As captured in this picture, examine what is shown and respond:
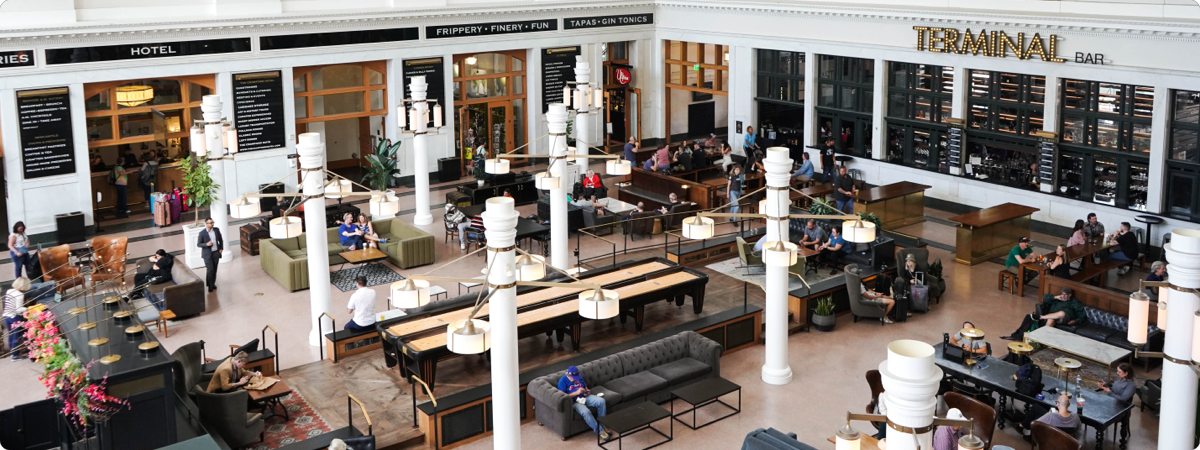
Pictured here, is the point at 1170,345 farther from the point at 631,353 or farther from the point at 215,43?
the point at 215,43

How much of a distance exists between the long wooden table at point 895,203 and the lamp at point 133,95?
1375 centimetres

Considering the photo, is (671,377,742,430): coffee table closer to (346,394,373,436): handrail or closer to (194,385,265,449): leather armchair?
(346,394,373,436): handrail

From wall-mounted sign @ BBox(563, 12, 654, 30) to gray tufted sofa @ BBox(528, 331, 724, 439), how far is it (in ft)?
46.0

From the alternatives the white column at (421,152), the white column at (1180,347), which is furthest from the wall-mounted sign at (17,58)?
the white column at (1180,347)

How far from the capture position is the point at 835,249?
58.4 ft

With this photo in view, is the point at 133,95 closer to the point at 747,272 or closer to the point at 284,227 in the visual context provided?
the point at 284,227

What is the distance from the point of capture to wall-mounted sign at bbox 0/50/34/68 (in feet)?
63.1

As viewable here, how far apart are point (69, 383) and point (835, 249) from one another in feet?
37.8

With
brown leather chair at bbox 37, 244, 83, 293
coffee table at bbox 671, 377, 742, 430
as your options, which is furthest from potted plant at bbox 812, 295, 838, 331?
brown leather chair at bbox 37, 244, 83, 293

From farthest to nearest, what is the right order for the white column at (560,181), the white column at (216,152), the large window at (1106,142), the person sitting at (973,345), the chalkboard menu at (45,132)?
the chalkboard menu at (45,132) → the large window at (1106,142) → the white column at (216,152) → the white column at (560,181) → the person sitting at (973,345)

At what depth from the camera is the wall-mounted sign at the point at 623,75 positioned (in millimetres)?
27703

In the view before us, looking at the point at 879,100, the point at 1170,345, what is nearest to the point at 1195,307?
the point at 1170,345

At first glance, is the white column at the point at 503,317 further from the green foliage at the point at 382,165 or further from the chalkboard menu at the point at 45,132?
the chalkboard menu at the point at 45,132

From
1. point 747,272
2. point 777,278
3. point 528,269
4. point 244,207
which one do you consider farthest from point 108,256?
point 528,269
